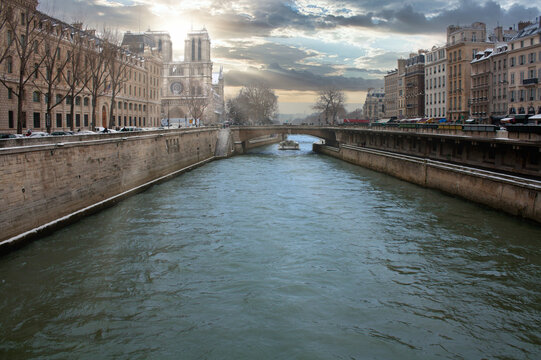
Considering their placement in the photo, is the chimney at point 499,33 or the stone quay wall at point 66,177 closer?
the stone quay wall at point 66,177

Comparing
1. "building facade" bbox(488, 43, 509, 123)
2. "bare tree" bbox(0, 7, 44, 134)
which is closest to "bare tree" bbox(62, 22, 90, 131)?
"bare tree" bbox(0, 7, 44, 134)

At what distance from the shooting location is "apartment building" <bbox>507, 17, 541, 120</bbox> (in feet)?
152

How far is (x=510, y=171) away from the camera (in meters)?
26.8

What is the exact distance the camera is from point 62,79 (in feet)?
149

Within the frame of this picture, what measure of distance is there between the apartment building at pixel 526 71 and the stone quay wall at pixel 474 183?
16241mm

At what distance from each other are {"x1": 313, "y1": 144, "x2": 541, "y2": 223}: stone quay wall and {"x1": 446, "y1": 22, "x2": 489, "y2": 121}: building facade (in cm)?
2833

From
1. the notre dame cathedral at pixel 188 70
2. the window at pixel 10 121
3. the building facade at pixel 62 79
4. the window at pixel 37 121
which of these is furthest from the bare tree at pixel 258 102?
the window at pixel 10 121

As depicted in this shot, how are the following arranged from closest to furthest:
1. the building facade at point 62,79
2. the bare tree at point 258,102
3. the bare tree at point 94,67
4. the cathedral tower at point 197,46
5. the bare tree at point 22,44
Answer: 1. the bare tree at point 22,44
2. the building facade at point 62,79
3. the bare tree at point 94,67
4. the bare tree at point 258,102
5. the cathedral tower at point 197,46

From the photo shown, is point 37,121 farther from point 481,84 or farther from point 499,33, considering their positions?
point 499,33

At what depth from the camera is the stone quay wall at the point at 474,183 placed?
20808mm

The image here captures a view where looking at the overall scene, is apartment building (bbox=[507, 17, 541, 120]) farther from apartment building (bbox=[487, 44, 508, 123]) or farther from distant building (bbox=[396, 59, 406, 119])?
distant building (bbox=[396, 59, 406, 119])

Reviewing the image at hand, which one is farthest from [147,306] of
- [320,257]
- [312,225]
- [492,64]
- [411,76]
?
[411,76]

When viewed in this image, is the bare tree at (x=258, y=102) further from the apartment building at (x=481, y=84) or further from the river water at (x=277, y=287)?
the river water at (x=277, y=287)

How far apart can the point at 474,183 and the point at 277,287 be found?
1620cm
